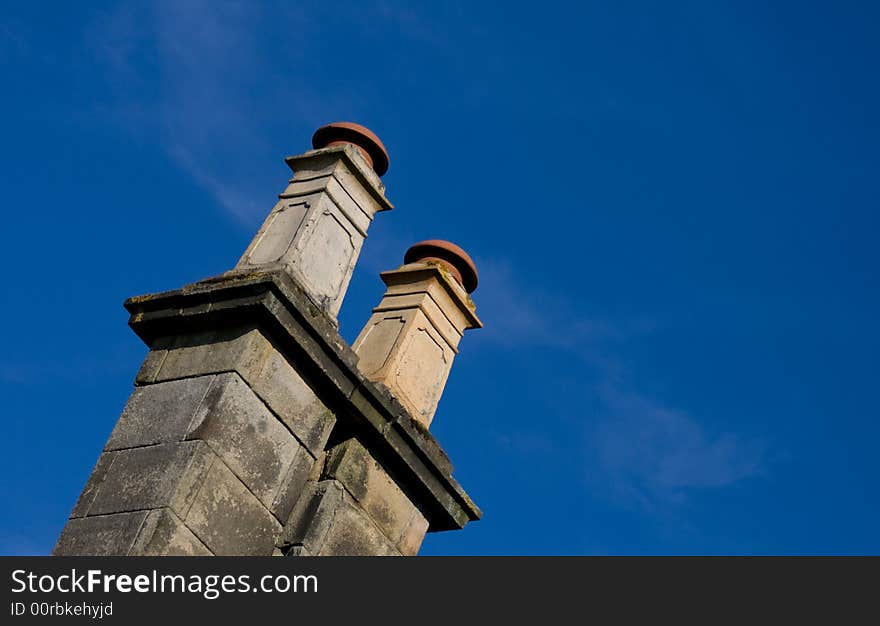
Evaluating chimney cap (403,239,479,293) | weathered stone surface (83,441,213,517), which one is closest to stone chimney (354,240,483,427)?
chimney cap (403,239,479,293)

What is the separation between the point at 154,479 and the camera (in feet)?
17.2

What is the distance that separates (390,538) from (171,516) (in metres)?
1.43

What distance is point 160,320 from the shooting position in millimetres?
5984

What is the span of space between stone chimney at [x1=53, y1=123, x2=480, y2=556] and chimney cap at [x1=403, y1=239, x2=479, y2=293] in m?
0.45

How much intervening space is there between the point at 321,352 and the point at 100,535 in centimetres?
131

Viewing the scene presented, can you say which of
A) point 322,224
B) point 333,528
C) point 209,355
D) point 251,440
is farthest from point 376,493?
point 322,224

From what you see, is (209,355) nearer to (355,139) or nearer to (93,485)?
(93,485)

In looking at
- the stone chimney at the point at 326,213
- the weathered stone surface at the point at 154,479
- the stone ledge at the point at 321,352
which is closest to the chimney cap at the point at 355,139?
the stone chimney at the point at 326,213

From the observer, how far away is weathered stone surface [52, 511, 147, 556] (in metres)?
5.05

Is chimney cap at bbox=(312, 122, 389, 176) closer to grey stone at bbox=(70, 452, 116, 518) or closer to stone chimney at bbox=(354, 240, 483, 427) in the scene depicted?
stone chimney at bbox=(354, 240, 483, 427)

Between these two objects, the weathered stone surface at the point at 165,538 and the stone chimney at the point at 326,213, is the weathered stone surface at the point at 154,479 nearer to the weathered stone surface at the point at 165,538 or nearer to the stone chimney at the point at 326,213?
the weathered stone surface at the point at 165,538
